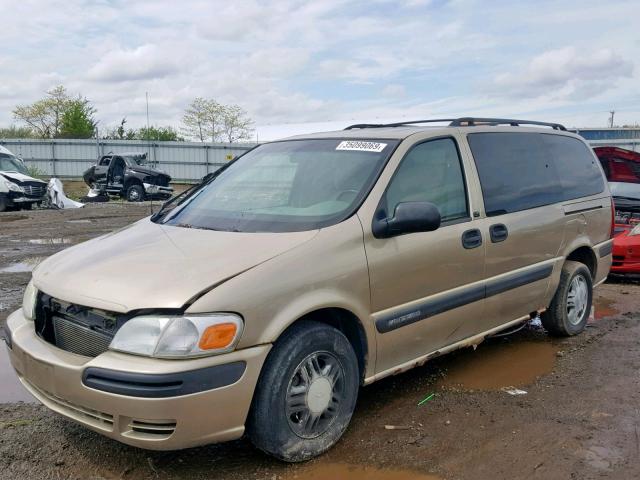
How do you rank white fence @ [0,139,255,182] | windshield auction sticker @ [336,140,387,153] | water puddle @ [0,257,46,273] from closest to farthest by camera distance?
windshield auction sticker @ [336,140,387,153] → water puddle @ [0,257,46,273] → white fence @ [0,139,255,182]

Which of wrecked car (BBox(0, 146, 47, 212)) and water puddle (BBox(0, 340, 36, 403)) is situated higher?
wrecked car (BBox(0, 146, 47, 212))

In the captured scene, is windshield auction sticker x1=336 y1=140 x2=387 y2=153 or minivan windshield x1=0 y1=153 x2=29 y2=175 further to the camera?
minivan windshield x1=0 y1=153 x2=29 y2=175

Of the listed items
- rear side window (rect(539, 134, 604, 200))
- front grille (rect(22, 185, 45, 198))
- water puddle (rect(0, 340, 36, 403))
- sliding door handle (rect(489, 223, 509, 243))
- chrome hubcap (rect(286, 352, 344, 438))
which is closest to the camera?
chrome hubcap (rect(286, 352, 344, 438))

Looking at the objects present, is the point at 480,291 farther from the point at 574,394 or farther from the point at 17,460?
the point at 17,460

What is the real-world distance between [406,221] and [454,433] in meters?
1.27

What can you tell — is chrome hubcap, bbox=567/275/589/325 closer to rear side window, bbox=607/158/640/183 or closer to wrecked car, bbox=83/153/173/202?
rear side window, bbox=607/158/640/183

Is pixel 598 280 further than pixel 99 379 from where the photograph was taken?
Yes

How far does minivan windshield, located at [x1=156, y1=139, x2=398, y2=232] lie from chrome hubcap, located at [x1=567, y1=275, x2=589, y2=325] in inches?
99.6

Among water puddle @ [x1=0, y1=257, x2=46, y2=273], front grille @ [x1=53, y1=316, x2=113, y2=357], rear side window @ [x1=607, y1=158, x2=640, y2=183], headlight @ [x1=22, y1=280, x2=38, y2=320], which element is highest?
rear side window @ [x1=607, y1=158, x2=640, y2=183]

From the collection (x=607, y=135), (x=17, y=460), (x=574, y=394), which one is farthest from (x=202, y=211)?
(x=607, y=135)

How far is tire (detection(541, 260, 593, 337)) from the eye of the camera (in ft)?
17.1

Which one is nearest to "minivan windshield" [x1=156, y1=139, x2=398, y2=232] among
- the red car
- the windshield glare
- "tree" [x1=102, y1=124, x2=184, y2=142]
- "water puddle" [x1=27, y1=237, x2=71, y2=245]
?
the red car

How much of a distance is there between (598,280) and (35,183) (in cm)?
1881

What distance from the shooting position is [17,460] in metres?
3.16
